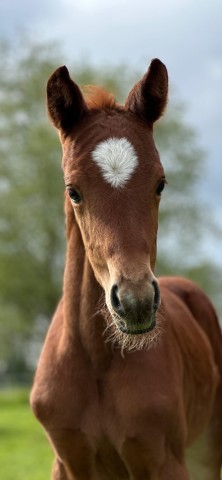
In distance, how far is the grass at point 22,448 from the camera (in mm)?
12829

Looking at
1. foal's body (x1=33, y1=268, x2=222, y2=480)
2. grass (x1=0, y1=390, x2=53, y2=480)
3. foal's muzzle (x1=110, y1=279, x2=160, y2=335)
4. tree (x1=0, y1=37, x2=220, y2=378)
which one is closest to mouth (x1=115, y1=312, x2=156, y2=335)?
foal's muzzle (x1=110, y1=279, x2=160, y2=335)

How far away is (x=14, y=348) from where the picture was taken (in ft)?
111

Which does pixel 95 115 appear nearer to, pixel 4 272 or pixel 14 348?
pixel 4 272

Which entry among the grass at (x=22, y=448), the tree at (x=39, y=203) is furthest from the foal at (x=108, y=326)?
the tree at (x=39, y=203)

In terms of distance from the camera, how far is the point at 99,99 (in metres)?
4.86

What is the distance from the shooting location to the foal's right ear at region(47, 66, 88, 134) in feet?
15.1

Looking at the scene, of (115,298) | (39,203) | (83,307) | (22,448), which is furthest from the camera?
(39,203)

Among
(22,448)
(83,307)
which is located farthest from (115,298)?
(22,448)

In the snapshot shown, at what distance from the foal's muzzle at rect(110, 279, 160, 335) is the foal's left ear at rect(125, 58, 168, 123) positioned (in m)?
1.16

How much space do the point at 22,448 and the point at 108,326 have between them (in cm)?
1276

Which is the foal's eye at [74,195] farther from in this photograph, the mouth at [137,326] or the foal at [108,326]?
the mouth at [137,326]

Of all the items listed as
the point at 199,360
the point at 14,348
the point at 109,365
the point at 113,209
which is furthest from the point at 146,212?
the point at 14,348

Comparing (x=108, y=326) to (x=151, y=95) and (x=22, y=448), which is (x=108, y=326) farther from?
(x=22, y=448)

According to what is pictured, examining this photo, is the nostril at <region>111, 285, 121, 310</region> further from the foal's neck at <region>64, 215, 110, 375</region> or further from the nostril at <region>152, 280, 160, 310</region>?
the foal's neck at <region>64, 215, 110, 375</region>
